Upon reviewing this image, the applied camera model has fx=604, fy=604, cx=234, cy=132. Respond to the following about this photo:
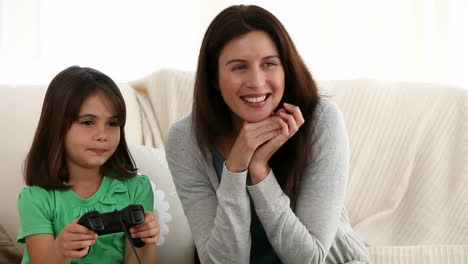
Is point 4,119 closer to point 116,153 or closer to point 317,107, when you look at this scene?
point 116,153

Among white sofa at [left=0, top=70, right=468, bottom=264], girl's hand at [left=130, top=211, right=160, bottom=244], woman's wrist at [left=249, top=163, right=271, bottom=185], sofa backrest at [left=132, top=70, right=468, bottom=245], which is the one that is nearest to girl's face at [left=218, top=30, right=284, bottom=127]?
woman's wrist at [left=249, top=163, right=271, bottom=185]

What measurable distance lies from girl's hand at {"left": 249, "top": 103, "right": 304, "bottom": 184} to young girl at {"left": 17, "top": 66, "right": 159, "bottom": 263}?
1.15 ft

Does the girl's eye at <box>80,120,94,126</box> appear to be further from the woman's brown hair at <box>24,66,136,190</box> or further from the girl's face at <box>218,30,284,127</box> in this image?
the girl's face at <box>218,30,284,127</box>

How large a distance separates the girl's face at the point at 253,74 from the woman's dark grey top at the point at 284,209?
133 mm

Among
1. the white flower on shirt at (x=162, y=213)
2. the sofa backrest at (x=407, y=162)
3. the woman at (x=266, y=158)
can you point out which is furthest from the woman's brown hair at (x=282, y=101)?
the sofa backrest at (x=407, y=162)

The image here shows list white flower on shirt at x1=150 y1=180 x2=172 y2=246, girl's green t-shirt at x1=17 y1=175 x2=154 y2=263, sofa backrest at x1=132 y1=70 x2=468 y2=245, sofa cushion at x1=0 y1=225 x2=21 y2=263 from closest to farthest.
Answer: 1. girl's green t-shirt at x1=17 y1=175 x2=154 y2=263
2. sofa cushion at x1=0 y1=225 x2=21 y2=263
3. white flower on shirt at x1=150 y1=180 x2=172 y2=246
4. sofa backrest at x1=132 y1=70 x2=468 y2=245

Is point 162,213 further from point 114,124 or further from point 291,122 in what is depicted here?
point 291,122

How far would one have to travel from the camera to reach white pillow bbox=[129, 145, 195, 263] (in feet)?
5.48

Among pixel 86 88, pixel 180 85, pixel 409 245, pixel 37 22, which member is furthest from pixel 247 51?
pixel 37 22

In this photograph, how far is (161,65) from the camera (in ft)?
8.14

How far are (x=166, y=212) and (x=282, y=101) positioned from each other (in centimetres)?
50

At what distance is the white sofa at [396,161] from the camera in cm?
177

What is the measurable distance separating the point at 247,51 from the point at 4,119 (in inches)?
34.4

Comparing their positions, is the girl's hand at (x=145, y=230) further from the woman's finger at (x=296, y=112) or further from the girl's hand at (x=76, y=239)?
the woman's finger at (x=296, y=112)
